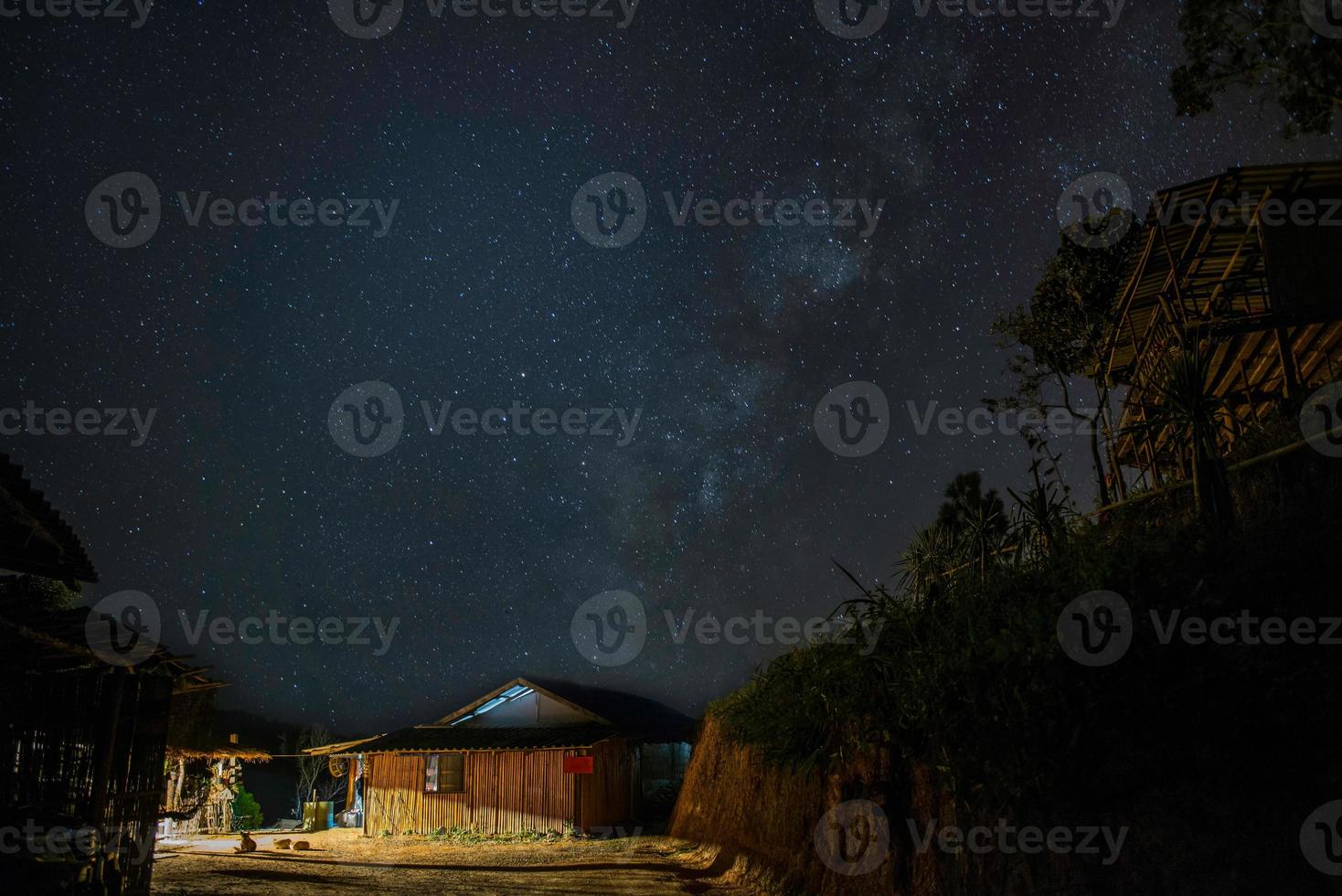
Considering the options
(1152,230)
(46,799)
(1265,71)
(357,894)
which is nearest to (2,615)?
(46,799)

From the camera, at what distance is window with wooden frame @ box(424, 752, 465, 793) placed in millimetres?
26453

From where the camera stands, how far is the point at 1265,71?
1220 cm

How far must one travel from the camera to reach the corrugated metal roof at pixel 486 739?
26.0 metres

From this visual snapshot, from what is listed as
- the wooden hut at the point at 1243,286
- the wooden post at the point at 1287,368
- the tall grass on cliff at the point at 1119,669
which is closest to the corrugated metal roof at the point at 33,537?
the tall grass on cliff at the point at 1119,669

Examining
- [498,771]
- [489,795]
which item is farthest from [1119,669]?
[489,795]

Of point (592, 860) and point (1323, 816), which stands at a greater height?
point (1323, 816)

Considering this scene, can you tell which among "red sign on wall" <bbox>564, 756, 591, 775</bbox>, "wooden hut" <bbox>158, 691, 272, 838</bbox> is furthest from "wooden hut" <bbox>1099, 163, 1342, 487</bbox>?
"wooden hut" <bbox>158, 691, 272, 838</bbox>

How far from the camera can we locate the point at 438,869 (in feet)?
59.3

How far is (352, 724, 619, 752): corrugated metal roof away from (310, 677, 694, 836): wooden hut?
32mm

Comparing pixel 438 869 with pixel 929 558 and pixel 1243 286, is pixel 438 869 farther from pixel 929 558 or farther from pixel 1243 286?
pixel 1243 286

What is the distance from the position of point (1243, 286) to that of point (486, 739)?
24076 millimetres

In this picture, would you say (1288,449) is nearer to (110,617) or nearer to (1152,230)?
(1152,230)

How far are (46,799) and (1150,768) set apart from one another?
10738mm

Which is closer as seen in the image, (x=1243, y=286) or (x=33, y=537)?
(x=33, y=537)
